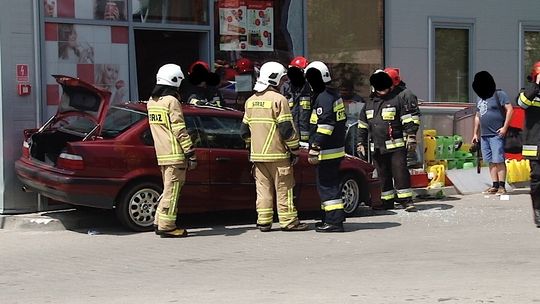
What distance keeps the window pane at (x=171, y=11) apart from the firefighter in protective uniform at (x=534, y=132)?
5.38 metres

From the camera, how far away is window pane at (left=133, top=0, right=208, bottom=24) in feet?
40.3

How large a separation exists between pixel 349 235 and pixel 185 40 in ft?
16.3

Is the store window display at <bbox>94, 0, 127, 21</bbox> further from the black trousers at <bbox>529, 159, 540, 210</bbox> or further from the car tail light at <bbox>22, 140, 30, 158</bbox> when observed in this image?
the black trousers at <bbox>529, 159, 540, 210</bbox>

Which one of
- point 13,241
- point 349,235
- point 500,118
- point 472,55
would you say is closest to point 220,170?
point 349,235

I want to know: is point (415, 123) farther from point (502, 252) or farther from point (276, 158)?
point (502, 252)

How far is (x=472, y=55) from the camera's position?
52.4ft

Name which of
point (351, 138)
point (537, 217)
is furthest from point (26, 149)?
point (537, 217)

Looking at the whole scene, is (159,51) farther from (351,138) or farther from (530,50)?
(530,50)

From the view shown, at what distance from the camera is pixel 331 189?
9719 mm

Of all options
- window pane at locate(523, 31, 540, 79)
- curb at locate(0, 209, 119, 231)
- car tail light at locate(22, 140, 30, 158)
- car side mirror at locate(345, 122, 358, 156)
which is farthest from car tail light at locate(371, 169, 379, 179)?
window pane at locate(523, 31, 540, 79)

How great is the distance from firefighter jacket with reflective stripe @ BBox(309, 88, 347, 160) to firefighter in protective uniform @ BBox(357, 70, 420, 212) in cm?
161

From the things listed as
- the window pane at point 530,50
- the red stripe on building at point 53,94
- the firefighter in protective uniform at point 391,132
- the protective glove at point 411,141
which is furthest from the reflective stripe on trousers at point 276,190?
the window pane at point 530,50

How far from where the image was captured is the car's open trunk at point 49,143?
33.6ft

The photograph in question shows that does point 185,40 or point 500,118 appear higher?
point 185,40
